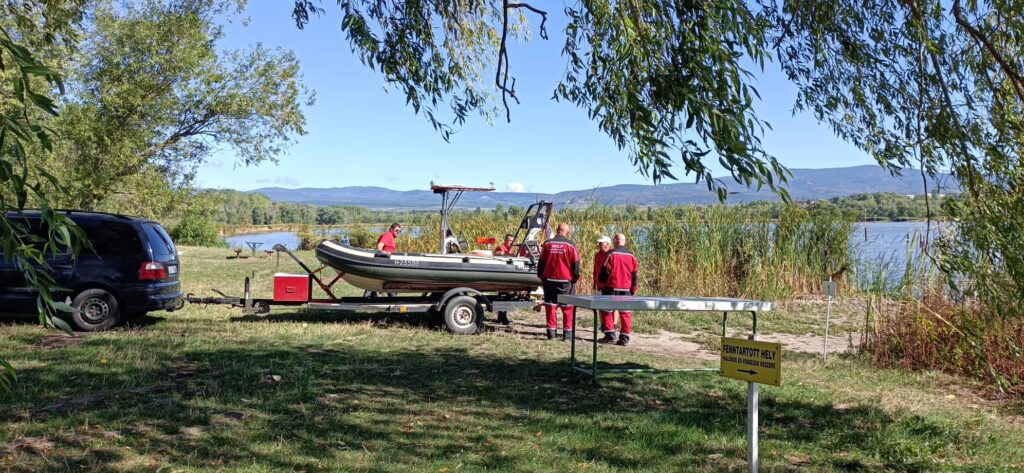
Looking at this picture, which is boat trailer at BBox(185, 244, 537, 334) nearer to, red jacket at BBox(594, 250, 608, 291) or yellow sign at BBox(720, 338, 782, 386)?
red jacket at BBox(594, 250, 608, 291)

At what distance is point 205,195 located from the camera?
832 inches

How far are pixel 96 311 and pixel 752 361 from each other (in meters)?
9.20

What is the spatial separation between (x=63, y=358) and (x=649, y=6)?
6.67 meters

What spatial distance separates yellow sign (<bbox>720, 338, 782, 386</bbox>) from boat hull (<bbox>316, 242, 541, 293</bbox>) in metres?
7.54

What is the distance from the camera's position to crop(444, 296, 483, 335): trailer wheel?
11.7m

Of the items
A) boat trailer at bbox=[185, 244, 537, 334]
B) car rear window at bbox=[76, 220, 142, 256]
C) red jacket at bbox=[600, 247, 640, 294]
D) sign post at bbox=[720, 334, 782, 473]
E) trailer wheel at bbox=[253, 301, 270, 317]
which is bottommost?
trailer wheel at bbox=[253, 301, 270, 317]

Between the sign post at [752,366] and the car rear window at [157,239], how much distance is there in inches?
347

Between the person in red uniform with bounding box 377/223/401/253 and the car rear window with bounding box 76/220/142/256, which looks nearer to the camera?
the car rear window with bounding box 76/220/142/256

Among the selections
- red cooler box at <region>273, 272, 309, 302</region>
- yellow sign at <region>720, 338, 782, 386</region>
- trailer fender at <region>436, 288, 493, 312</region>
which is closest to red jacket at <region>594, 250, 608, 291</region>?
trailer fender at <region>436, 288, 493, 312</region>

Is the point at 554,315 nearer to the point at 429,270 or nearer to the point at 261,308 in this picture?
the point at 429,270

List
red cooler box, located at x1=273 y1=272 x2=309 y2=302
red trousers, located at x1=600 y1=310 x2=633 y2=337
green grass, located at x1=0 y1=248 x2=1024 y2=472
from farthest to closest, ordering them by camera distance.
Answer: red cooler box, located at x1=273 y1=272 x2=309 y2=302 → red trousers, located at x1=600 y1=310 x2=633 y2=337 → green grass, located at x1=0 y1=248 x2=1024 y2=472

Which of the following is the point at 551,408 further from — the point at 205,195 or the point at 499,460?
the point at 205,195

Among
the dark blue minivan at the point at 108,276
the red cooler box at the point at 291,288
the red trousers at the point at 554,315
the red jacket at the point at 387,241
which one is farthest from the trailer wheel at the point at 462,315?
the dark blue minivan at the point at 108,276

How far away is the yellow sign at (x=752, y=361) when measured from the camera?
448cm
